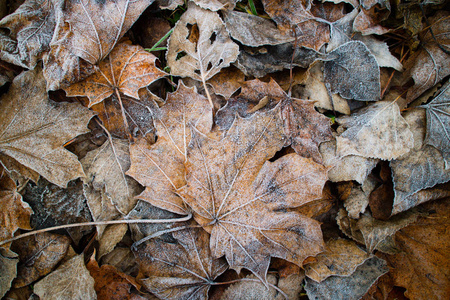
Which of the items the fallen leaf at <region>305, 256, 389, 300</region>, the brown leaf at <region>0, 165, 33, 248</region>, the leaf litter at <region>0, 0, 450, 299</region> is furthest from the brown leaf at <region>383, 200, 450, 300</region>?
the brown leaf at <region>0, 165, 33, 248</region>

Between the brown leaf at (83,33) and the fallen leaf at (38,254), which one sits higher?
the brown leaf at (83,33)

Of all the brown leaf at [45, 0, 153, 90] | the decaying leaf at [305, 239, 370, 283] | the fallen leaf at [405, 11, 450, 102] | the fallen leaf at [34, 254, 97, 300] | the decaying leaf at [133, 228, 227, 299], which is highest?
the brown leaf at [45, 0, 153, 90]

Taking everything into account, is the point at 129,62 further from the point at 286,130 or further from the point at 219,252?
the point at 219,252

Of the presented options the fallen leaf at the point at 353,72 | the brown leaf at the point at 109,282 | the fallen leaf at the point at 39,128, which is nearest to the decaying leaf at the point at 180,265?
the brown leaf at the point at 109,282

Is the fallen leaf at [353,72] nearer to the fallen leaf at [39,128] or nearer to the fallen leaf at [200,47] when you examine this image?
the fallen leaf at [200,47]

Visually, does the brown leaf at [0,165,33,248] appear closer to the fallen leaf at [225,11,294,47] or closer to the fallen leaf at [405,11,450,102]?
the fallen leaf at [225,11,294,47]

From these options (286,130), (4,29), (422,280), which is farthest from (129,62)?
(422,280)

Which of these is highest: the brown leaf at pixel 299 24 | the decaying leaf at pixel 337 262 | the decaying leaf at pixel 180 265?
the brown leaf at pixel 299 24

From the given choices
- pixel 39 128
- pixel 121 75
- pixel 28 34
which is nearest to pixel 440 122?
pixel 121 75
